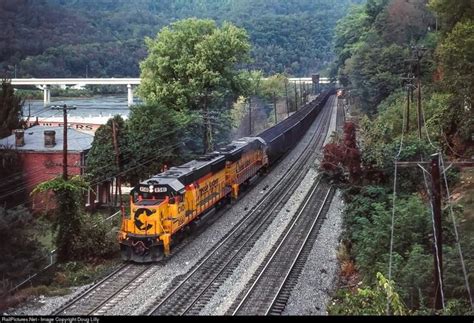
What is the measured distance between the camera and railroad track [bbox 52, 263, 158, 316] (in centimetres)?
1838

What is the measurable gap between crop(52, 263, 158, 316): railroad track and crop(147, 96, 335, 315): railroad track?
1474 mm

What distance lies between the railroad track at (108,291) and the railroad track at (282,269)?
13.0 ft

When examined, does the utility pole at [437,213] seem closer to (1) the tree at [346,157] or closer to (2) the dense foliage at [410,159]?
(2) the dense foliage at [410,159]

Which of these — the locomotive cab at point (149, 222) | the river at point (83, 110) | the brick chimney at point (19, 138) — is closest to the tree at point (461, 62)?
the locomotive cab at point (149, 222)

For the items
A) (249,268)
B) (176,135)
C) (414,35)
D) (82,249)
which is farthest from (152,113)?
(414,35)

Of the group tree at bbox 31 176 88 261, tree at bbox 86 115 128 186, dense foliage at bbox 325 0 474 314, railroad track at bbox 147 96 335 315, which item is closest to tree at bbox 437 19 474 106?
dense foliage at bbox 325 0 474 314

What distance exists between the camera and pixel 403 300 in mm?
16500

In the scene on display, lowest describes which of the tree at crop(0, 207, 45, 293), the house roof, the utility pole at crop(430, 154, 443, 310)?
the tree at crop(0, 207, 45, 293)

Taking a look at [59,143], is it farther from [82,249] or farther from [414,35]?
[414,35]

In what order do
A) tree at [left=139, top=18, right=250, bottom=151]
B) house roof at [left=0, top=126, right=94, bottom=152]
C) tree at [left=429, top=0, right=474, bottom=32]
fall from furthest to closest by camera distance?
tree at [left=139, top=18, right=250, bottom=151], house roof at [left=0, top=126, right=94, bottom=152], tree at [left=429, top=0, right=474, bottom=32]

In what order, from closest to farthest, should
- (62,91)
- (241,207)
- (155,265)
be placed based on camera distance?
(155,265) → (241,207) → (62,91)

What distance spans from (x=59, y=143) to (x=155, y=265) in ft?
67.8

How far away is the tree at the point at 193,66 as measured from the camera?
49781 mm

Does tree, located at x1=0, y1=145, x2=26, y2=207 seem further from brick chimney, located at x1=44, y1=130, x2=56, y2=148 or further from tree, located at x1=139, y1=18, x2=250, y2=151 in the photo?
A: tree, located at x1=139, y1=18, x2=250, y2=151
